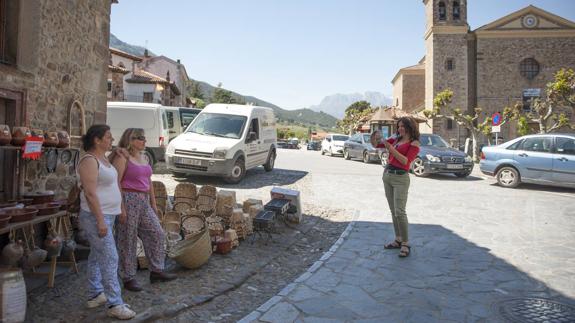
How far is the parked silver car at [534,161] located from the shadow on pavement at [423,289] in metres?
6.63

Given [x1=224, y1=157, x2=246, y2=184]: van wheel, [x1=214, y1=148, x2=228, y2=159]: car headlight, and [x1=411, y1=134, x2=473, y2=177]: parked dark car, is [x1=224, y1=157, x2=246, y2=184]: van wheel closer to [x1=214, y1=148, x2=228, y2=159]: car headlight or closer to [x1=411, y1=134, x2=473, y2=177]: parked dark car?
[x1=214, y1=148, x2=228, y2=159]: car headlight

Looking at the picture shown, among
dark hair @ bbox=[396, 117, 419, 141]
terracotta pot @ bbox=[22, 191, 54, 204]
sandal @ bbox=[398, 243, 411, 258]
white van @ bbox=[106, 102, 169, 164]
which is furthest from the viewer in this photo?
white van @ bbox=[106, 102, 169, 164]

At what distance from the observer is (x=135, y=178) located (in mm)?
4148

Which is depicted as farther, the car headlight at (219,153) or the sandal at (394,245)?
the car headlight at (219,153)

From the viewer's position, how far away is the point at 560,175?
11383 millimetres

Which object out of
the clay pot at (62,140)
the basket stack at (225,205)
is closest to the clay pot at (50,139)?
the clay pot at (62,140)

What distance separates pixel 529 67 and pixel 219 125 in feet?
122

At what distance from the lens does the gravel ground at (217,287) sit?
3736 mm

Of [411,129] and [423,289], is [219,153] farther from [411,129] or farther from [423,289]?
[423,289]

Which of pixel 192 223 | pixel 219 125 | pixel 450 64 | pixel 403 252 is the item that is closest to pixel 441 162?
Result: pixel 219 125

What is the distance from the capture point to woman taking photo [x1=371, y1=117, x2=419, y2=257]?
5.39 metres

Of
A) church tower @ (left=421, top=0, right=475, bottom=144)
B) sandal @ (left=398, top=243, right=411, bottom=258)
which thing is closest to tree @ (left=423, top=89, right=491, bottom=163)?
church tower @ (left=421, top=0, right=475, bottom=144)

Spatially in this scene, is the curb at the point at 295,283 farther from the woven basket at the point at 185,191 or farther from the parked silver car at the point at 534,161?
the parked silver car at the point at 534,161

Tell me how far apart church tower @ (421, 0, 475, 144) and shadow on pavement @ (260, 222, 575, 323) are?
3423cm
